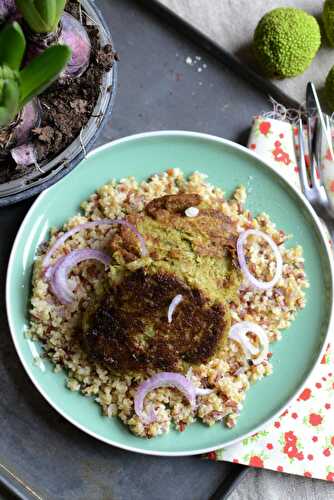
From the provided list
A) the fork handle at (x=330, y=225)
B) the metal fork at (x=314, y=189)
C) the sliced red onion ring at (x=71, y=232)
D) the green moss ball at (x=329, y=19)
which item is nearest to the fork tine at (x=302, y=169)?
the metal fork at (x=314, y=189)

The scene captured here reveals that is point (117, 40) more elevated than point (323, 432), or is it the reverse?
point (117, 40)

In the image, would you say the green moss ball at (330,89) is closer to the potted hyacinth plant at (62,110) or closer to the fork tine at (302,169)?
the fork tine at (302,169)

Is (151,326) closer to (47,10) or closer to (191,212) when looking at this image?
(191,212)

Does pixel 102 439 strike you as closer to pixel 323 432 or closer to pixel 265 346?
pixel 265 346

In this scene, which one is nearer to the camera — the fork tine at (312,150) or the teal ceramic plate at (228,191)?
the teal ceramic plate at (228,191)

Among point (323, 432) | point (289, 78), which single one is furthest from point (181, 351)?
point (289, 78)

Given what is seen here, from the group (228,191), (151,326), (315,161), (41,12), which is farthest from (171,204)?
(41,12)
